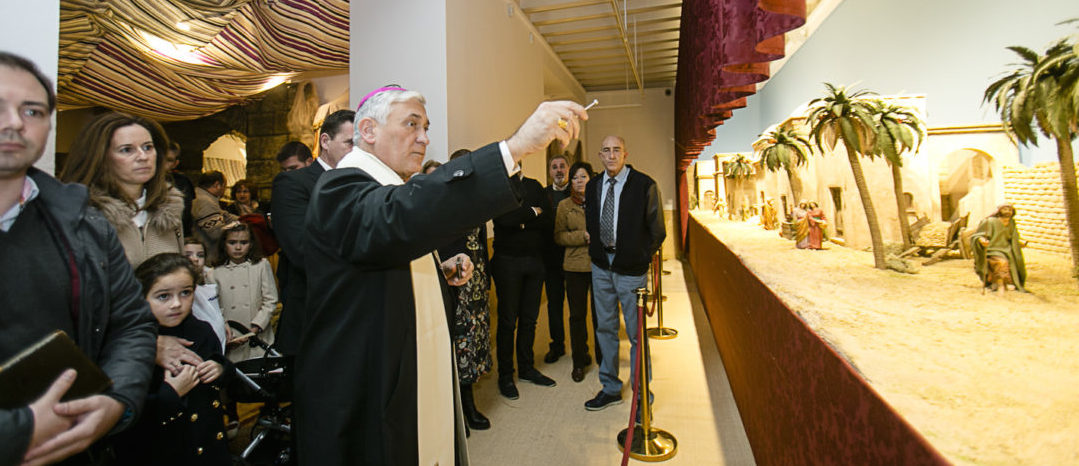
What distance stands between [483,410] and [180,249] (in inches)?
88.8

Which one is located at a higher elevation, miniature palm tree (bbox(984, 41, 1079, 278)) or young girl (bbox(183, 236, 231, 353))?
miniature palm tree (bbox(984, 41, 1079, 278))

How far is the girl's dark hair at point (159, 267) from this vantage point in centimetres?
192

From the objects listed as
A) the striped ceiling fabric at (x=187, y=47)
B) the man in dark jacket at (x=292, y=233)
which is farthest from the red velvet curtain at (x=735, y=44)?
the striped ceiling fabric at (x=187, y=47)

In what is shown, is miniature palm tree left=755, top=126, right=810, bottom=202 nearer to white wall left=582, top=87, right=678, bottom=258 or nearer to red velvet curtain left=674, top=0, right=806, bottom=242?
red velvet curtain left=674, top=0, right=806, bottom=242

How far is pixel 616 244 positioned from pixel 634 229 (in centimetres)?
17

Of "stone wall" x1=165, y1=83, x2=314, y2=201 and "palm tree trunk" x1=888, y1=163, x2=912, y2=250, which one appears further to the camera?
"stone wall" x1=165, y1=83, x2=314, y2=201

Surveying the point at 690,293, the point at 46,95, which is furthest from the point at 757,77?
the point at 690,293

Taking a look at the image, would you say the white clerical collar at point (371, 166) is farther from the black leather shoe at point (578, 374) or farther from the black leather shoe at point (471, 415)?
the black leather shoe at point (578, 374)

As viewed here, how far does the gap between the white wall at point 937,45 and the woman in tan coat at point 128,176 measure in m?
3.43

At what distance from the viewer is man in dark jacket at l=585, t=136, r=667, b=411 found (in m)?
3.55

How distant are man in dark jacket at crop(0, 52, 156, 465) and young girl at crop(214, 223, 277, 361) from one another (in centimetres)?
195

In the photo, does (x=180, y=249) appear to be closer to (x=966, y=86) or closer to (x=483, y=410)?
(x=483, y=410)

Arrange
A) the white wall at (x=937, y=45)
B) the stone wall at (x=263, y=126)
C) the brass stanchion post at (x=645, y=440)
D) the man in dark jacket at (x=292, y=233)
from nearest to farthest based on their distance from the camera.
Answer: the man in dark jacket at (x=292, y=233) < the brass stanchion post at (x=645, y=440) < the white wall at (x=937, y=45) < the stone wall at (x=263, y=126)

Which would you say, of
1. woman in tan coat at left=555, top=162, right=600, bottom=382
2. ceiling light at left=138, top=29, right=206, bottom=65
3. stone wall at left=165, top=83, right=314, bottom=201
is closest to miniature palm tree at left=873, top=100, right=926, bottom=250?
woman in tan coat at left=555, top=162, right=600, bottom=382
